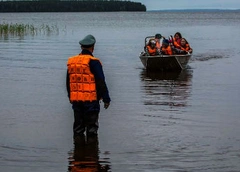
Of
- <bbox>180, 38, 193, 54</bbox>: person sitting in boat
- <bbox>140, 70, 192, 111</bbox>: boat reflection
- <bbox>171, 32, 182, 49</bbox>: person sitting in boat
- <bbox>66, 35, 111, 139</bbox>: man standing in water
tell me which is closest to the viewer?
<bbox>66, 35, 111, 139</bbox>: man standing in water

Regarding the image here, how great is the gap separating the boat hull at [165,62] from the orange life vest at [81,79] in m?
12.9

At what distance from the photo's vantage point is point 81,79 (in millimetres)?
8906

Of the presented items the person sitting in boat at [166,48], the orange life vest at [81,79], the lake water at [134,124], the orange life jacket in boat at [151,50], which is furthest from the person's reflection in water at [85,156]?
the person sitting in boat at [166,48]

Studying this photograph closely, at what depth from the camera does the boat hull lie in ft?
71.7

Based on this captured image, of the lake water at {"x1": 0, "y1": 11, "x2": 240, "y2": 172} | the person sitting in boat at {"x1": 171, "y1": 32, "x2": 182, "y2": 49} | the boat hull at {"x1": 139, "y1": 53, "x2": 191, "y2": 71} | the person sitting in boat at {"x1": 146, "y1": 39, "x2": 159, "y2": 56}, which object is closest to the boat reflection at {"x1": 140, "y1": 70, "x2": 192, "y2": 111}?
the lake water at {"x1": 0, "y1": 11, "x2": 240, "y2": 172}

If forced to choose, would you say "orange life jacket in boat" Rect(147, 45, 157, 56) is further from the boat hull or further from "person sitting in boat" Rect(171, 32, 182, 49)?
"person sitting in boat" Rect(171, 32, 182, 49)

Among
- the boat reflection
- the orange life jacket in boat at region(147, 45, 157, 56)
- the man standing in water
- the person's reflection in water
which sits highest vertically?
the orange life jacket in boat at region(147, 45, 157, 56)

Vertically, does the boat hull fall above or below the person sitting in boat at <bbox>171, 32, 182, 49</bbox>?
below

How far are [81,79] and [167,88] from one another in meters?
8.81

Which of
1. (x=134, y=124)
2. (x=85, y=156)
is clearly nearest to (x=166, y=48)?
(x=134, y=124)

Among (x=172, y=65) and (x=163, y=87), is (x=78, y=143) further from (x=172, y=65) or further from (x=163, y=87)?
(x=172, y=65)

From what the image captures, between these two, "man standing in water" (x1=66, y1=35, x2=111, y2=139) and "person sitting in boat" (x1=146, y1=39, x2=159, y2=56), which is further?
"person sitting in boat" (x1=146, y1=39, x2=159, y2=56)

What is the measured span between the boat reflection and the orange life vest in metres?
4.76

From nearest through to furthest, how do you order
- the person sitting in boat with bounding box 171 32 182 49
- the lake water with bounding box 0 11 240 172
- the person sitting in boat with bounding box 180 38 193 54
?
1. the lake water with bounding box 0 11 240 172
2. the person sitting in boat with bounding box 171 32 182 49
3. the person sitting in boat with bounding box 180 38 193 54
